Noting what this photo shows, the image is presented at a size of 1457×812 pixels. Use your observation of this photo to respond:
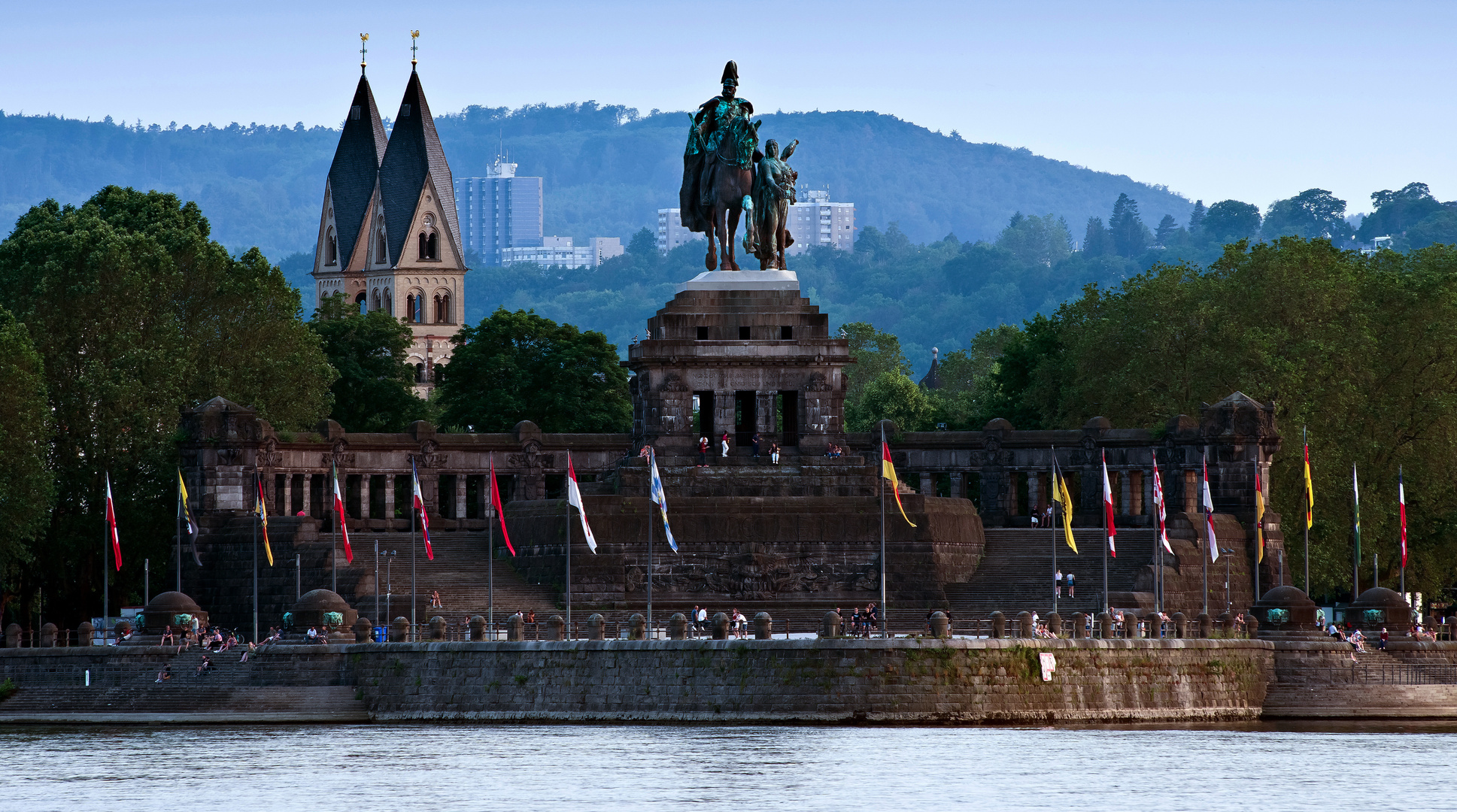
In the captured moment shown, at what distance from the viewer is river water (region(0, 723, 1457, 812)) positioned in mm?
56281

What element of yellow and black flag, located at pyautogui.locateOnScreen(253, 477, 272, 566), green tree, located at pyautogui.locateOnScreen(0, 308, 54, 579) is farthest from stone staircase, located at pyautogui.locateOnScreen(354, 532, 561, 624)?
green tree, located at pyautogui.locateOnScreen(0, 308, 54, 579)

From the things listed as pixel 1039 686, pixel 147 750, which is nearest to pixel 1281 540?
pixel 1039 686

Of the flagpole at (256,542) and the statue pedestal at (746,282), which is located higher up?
the statue pedestal at (746,282)

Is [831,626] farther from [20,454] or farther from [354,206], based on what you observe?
[354,206]

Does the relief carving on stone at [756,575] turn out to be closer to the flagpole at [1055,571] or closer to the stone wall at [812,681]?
the flagpole at [1055,571]

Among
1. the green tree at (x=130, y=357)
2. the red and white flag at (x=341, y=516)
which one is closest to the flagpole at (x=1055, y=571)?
the red and white flag at (x=341, y=516)

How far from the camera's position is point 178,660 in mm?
77625

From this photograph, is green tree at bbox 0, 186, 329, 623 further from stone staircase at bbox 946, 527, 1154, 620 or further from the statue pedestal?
stone staircase at bbox 946, 527, 1154, 620

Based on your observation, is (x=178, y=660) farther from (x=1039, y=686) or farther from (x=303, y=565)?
(x=1039, y=686)

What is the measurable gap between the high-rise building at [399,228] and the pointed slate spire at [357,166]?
5 centimetres

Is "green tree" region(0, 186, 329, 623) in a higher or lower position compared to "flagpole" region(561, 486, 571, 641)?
higher

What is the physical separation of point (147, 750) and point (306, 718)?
24.5 feet

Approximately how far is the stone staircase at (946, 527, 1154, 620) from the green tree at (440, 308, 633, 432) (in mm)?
36034

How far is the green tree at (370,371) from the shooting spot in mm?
126438
